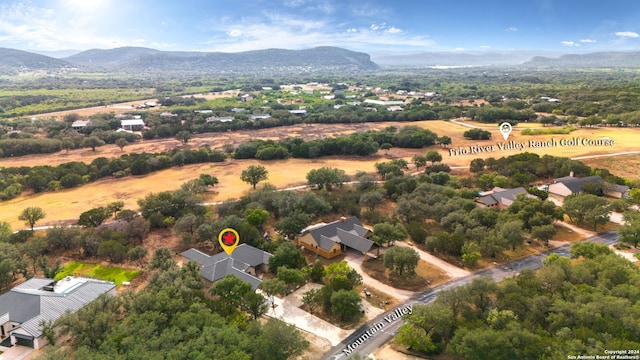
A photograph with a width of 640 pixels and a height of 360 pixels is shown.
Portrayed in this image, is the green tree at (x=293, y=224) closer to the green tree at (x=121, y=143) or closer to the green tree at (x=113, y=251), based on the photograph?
the green tree at (x=113, y=251)

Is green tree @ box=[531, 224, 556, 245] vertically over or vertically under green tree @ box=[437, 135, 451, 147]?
under

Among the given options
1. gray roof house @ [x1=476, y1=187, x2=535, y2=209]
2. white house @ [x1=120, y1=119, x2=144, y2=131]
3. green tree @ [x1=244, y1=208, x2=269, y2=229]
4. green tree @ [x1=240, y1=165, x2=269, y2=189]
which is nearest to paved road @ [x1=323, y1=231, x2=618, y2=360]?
gray roof house @ [x1=476, y1=187, x2=535, y2=209]

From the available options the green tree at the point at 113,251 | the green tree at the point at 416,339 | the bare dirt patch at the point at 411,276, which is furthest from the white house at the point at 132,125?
the green tree at the point at 416,339

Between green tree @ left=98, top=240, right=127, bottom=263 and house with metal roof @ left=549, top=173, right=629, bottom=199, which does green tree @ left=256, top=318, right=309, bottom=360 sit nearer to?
green tree @ left=98, top=240, right=127, bottom=263

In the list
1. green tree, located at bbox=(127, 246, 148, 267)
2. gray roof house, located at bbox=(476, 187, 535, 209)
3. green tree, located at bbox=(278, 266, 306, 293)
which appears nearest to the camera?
green tree, located at bbox=(278, 266, 306, 293)

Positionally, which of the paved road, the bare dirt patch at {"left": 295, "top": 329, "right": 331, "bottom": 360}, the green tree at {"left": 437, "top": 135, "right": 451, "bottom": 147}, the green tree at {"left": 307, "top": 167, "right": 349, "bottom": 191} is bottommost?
the bare dirt patch at {"left": 295, "top": 329, "right": 331, "bottom": 360}

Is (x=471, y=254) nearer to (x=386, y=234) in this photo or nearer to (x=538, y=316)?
(x=386, y=234)

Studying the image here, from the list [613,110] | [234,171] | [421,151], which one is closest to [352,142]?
[421,151]
